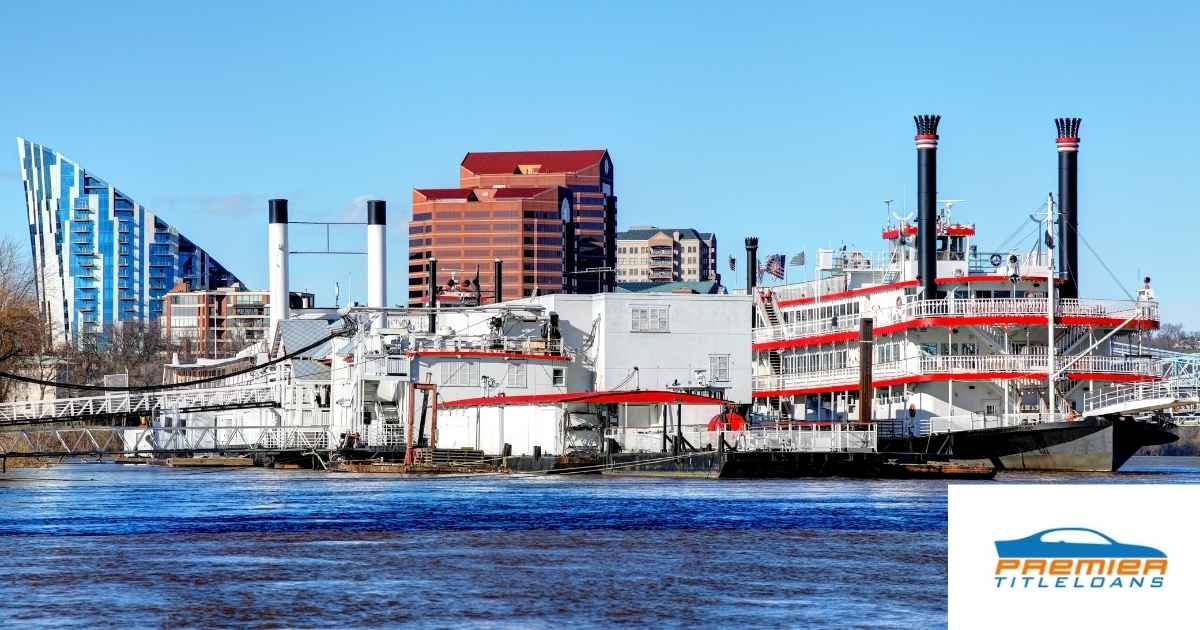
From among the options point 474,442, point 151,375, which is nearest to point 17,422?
point 474,442

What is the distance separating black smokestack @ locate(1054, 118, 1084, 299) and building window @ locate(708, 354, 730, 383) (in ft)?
53.7

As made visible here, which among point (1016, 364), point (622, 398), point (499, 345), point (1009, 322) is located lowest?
point (622, 398)

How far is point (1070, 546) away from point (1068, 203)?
7515cm

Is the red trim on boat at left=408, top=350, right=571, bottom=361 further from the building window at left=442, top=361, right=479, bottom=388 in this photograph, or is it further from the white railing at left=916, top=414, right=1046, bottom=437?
the white railing at left=916, top=414, right=1046, bottom=437

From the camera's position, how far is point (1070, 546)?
15.1m

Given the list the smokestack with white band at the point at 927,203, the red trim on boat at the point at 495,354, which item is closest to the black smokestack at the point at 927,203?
the smokestack with white band at the point at 927,203

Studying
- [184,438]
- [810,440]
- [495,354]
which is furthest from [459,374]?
[184,438]

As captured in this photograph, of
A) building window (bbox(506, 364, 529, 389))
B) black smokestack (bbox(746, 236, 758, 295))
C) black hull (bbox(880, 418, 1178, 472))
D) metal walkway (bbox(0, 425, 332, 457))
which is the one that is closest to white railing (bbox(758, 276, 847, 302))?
black smokestack (bbox(746, 236, 758, 295))

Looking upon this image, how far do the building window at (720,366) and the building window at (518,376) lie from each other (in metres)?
9.56

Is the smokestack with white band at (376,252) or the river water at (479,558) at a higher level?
the smokestack with white band at (376,252)

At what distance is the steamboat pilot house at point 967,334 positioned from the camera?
78.0 m

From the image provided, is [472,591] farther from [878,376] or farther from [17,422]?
[878,376]

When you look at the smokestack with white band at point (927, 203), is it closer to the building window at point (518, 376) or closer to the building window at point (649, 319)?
the building window at point (649, 319)

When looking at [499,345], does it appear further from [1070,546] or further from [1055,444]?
[1070,546]
